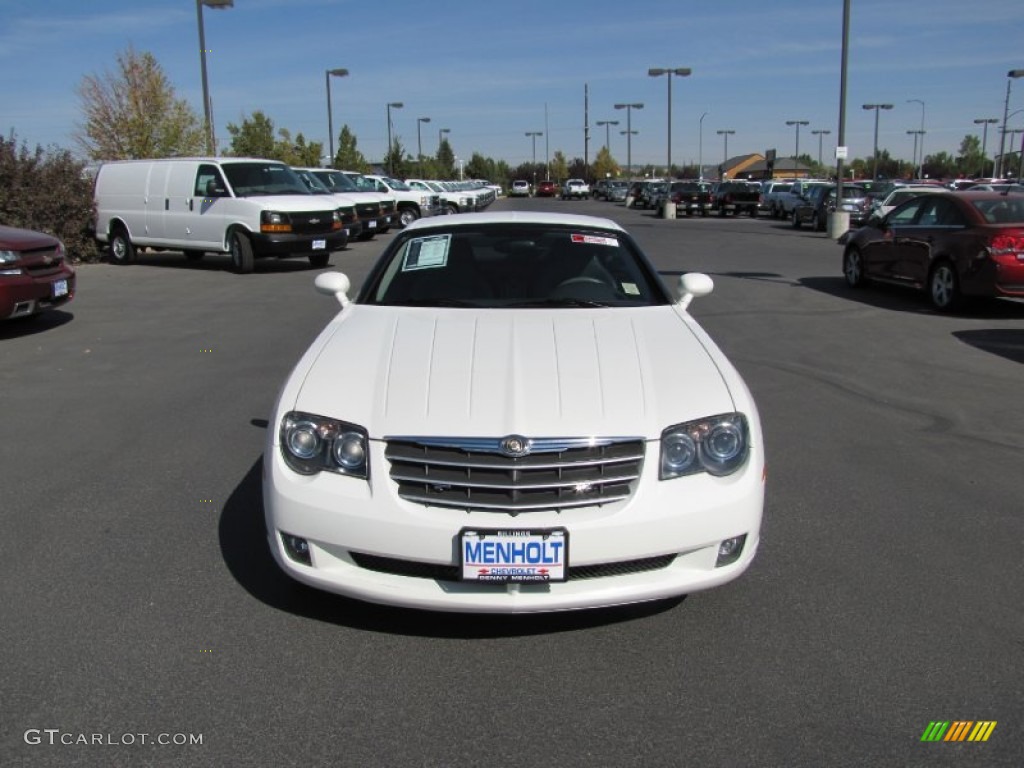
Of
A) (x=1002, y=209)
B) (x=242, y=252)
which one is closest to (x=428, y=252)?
(x=1002, y=209)

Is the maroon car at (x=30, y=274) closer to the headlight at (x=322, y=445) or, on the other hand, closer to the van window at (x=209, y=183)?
the van window at (x=209, y=183)

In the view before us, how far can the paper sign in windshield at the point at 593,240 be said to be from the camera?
518 centimetres

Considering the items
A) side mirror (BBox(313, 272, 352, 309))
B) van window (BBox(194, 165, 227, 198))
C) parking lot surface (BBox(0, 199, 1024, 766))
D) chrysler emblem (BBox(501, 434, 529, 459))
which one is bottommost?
parking lot surface (BBox(0, 199, 1024, 766))

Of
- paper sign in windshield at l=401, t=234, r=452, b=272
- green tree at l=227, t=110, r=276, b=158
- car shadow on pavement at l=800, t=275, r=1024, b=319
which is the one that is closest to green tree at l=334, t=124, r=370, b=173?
green tree at l=227, t=110, r=276, b=158

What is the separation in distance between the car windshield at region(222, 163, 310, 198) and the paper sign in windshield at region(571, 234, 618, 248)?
42.9 ft

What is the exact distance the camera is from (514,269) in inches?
197

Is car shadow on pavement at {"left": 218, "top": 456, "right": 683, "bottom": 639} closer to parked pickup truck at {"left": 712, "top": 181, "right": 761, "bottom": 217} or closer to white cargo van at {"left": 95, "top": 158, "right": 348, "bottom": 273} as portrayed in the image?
white cargo van at {"left": 95, "top": 158, "right": 348, "bottom": 273}

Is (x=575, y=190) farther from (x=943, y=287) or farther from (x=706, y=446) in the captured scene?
(x=706, y=446)

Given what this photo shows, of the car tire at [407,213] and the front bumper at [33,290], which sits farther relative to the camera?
the car tire at [407,213]

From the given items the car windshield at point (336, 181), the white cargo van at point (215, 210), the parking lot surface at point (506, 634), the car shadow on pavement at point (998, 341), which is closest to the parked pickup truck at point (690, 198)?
the car windshield at point (336, 181)

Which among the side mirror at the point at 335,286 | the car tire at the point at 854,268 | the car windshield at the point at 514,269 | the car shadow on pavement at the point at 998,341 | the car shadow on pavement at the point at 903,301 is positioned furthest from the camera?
the car tire at the point at 854,268

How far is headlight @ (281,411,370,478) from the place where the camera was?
3.27 meters

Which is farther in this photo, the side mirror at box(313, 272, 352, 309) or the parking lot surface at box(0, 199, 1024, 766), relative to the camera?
the side mirror at box(313, 272, 352, 309)

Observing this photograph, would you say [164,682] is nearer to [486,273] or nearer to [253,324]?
[486,273]
